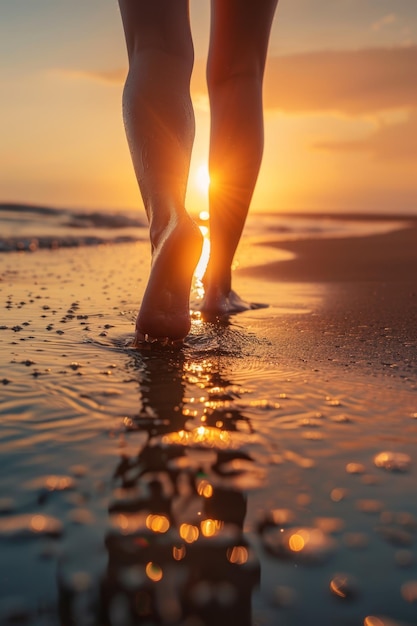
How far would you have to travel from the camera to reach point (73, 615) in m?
0.58

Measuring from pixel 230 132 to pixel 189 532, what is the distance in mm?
1951

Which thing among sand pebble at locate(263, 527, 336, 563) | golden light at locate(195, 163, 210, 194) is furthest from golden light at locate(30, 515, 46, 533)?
golden light at locate(195, 163, 210, 194)

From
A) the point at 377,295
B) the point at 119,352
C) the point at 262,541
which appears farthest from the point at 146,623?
the point at 377,295

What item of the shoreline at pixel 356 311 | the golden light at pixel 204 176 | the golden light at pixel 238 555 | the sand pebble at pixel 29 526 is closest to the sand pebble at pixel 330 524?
the golden light at pixel 238 555

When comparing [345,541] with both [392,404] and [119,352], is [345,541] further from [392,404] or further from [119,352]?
[119,352]

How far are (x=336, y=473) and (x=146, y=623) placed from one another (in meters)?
0.39

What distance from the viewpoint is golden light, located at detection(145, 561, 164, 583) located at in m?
0.63

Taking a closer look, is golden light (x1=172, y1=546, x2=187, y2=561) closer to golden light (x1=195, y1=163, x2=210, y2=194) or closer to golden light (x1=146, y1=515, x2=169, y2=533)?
golden light (x1=146, y1=515, x2=169, y2=533)

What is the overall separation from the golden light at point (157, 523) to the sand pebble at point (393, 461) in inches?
13.3

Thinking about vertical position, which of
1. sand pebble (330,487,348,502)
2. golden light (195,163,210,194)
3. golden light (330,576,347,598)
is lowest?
golden light (330,576,347,598)

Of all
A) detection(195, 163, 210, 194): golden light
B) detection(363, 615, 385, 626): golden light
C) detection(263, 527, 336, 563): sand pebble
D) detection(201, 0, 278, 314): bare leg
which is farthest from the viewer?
detection(195, 163, 210, 194): golden light

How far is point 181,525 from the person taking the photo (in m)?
Result: 0.73

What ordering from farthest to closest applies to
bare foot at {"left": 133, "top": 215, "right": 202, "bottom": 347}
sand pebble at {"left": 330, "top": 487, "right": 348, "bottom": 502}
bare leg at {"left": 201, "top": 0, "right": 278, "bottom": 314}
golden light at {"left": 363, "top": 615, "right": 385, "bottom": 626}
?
bare leg at {"left": 201, "top": 0, "right": 278, "bottom": 314} → bare foot at {"left": 133, "top": 215, "right": 202, "bottom": 347} → sand pebble at {"left": 330, "top": 487, "right": 348, "bottom": 502} → golden light at {"left": 363, "top": 615, "right": 385, "bottom": 626}

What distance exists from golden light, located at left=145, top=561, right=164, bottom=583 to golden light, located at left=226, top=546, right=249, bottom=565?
78 mm
